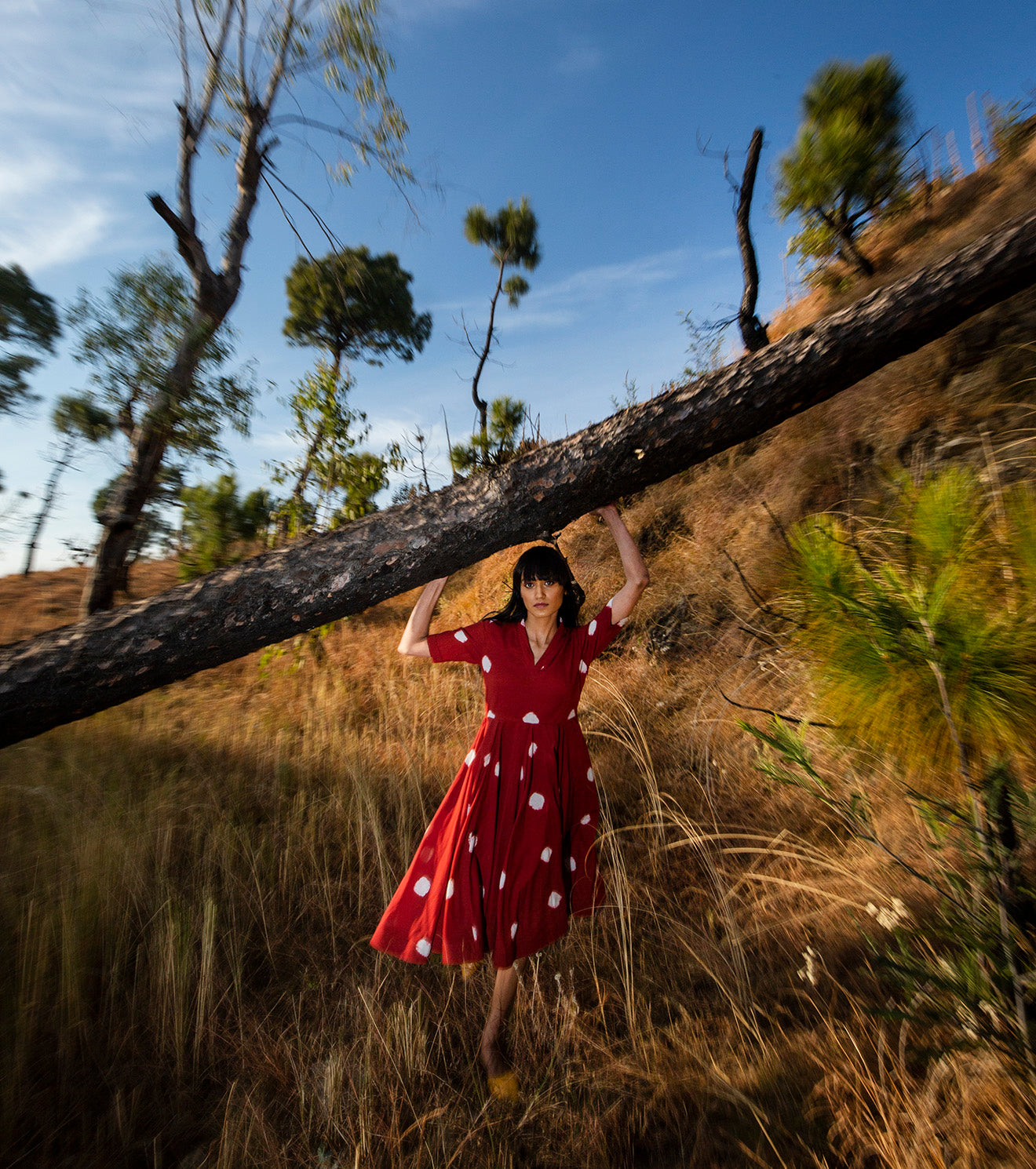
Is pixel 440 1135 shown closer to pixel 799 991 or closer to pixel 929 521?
pixel 799 991

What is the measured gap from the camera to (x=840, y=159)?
6258 millimetres

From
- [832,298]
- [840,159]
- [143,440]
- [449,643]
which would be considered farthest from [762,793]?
[840,159]

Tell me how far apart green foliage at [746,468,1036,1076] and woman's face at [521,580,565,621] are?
0.73m

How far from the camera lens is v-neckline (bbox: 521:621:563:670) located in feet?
5.60

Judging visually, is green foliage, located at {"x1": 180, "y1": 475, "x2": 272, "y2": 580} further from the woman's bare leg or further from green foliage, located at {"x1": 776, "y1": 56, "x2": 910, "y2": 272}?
green foliage, located at {"x1": 776, "y1": 56, "x2": 910, "y2": 272}

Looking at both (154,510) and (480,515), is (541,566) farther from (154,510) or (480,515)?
(154,510)

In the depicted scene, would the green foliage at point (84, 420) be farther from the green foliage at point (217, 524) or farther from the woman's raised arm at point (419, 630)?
the woman's raised arm at point (419, 630)

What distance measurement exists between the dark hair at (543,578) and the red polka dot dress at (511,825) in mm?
94

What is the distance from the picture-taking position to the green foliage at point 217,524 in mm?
5211

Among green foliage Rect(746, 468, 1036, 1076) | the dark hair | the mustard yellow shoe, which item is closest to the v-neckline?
the dark hair

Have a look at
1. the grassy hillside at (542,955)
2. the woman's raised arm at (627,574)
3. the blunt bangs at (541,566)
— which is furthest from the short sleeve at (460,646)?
the grassy hillside at (542,955)

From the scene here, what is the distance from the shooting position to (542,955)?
197 cm

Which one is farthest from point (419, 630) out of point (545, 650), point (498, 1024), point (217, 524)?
point (217, 524)

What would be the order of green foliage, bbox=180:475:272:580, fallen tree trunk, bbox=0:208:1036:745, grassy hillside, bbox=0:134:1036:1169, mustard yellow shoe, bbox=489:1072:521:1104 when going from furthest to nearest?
green foliage, bbox=180:475:272:580
fallen tree trunk, bbox=0:208:1036:745
mustard yellow shoe, bbox=489:1072:521:1104
grassy hillside, bbox=0:134:1036:1169
